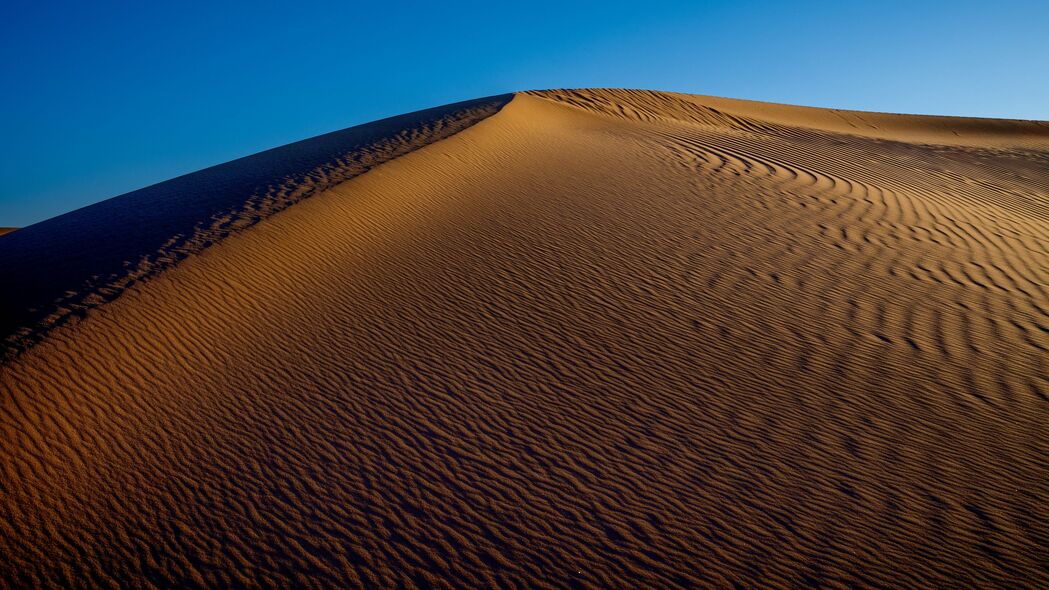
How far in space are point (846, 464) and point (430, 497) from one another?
3375 mm

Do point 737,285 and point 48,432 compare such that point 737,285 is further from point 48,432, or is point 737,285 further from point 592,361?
point 48,432

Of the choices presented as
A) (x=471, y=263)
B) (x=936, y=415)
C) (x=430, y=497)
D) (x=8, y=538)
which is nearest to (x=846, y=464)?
(x=936, y=415)

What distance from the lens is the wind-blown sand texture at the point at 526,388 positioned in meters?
4.59

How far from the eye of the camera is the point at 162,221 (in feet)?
34.4

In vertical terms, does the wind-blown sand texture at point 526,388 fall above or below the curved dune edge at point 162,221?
below

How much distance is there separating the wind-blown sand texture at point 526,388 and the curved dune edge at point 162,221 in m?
0.08

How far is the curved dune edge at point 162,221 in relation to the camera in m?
7.74

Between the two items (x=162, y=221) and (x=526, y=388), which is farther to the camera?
(x=162, y=221)

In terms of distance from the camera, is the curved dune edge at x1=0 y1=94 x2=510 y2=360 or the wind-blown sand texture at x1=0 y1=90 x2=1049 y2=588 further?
the curved dune edge at x1=0 y1=94 x2=510 y2=360

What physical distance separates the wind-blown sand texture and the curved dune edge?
0.28 ft

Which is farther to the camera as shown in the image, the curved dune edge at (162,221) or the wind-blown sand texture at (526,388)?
the curved dune edge at (162,221)

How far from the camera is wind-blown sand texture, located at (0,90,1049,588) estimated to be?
4.59 meters

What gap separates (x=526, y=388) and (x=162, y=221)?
7.56m

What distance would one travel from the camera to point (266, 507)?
505 cm
